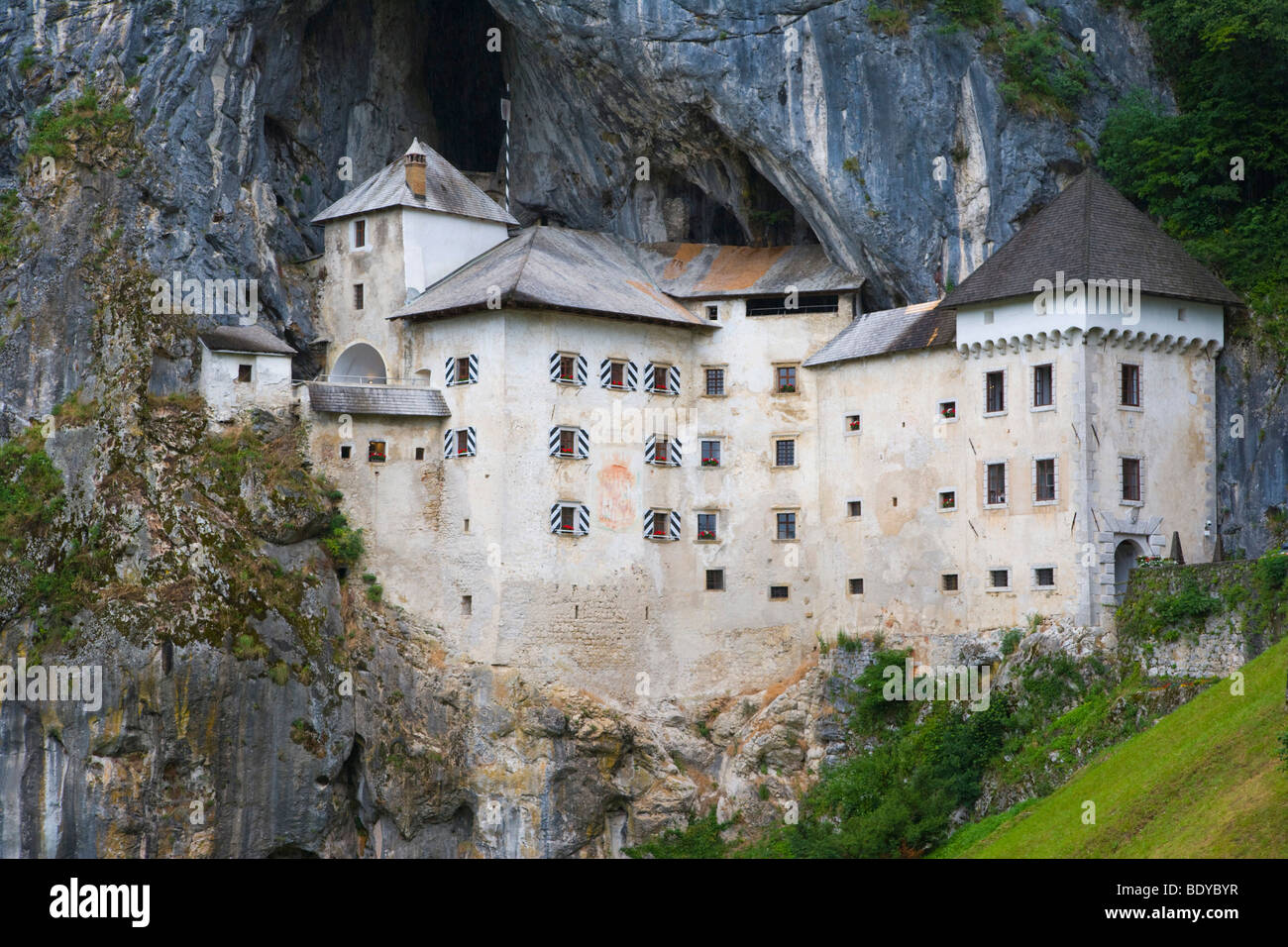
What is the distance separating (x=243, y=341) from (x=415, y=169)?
917cm

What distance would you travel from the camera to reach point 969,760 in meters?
64.4

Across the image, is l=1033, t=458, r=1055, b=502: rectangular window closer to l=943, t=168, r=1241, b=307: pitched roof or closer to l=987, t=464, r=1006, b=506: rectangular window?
l=987, t=464, r=1006, b=506: rectangular window

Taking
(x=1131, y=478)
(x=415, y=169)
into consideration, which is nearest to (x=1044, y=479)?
(x=1131, y=478)

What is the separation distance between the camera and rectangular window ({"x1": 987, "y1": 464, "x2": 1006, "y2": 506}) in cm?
6644

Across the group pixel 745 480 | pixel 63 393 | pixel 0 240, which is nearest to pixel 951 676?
pixel 745 480

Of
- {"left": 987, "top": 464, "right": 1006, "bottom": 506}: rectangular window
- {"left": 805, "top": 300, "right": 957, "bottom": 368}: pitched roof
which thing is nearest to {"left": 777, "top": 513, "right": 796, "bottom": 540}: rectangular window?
{"left": 805, "top": 300, "right": 957, "bottom": 368}: pitched roof

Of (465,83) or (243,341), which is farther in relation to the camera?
(465,83)

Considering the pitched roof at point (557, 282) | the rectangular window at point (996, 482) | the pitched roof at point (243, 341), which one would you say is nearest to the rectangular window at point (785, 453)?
the pitched roof at point (557, 282)

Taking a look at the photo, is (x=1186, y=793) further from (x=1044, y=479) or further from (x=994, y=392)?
(x=994, y=392)

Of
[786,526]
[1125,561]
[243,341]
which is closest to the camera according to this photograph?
[1125,561]

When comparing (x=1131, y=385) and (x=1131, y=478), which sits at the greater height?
(x=1131, y=385)

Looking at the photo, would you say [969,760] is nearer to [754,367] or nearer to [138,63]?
[754,367]

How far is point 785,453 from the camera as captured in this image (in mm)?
73000

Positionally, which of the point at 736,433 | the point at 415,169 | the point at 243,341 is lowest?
the point at 736,433
